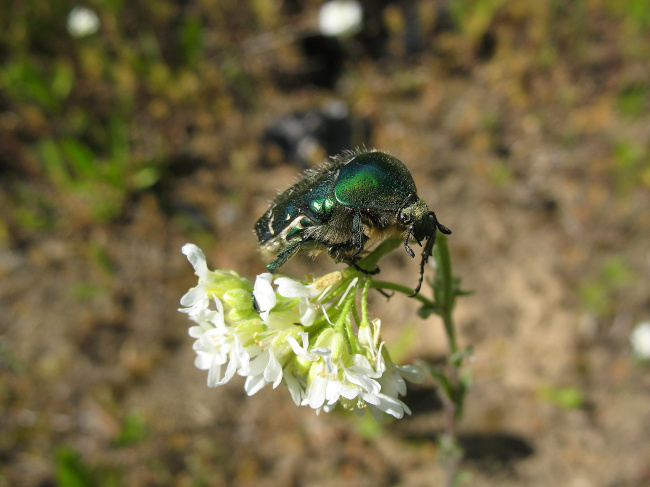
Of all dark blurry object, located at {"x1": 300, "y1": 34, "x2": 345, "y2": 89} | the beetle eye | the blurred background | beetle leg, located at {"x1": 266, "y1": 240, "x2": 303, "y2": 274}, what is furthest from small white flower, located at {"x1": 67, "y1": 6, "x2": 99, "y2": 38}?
the beetle eye

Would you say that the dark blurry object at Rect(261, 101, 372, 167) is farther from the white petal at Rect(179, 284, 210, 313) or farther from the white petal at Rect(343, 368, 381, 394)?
the white petal at Rect(343, 368, 381, 394)

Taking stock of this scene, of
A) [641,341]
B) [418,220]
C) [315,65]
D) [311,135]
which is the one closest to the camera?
[418,220]

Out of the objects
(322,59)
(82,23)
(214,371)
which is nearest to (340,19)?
(322,59)

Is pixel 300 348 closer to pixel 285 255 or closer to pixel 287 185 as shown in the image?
pixel 285 255

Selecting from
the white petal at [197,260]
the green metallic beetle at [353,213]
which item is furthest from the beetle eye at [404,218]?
the white petal at [197,260]

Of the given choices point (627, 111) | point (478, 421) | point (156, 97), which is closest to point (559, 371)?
point (478, 421)

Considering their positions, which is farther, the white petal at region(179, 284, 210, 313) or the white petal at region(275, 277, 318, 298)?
the white petal at region(179, 284, 210, 313)
